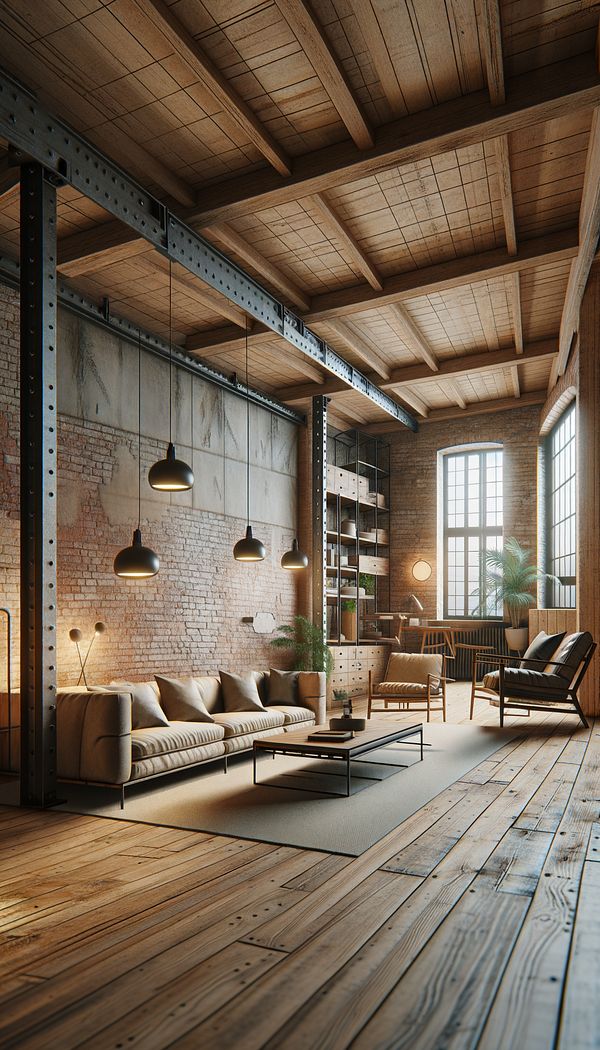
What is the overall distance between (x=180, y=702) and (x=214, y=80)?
15.0 feet

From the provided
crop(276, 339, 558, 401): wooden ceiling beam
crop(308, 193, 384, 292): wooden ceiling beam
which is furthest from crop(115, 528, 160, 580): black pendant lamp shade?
crop(276, 339, 558, 401): wooden ceiling beam

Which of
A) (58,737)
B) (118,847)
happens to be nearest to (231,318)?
(58,737)

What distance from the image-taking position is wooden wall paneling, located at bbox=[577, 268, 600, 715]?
8.42m

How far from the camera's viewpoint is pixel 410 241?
6.91 metres

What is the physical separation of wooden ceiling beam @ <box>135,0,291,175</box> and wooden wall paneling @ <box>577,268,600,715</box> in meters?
4.59

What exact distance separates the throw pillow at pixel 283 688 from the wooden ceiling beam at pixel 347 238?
4.11 meters

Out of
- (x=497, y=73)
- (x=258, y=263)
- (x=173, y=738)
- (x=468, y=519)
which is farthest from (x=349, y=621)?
(x=497, y=73)

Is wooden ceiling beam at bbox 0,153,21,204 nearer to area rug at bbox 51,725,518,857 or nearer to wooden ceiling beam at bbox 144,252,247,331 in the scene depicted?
wooden ceiling beam at bbox 144,252,247,331

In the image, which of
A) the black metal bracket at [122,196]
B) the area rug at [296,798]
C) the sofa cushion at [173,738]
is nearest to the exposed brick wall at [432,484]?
the black metal bracket at [122,196]

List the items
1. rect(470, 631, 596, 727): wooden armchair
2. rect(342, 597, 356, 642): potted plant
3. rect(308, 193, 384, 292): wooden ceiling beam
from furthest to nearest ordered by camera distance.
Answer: rect(342, 597, 356, 642): potted plant
rect(470, 631, 596, 727): wooden armchair
rect(308, 193, 384, 292): wooden ceiling beam

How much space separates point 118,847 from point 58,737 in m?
1.37

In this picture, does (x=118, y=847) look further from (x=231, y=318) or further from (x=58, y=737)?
(x=231, y=318)

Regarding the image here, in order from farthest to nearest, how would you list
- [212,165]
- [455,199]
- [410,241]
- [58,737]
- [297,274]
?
[297,274], [410,241], [455,199], [212,165], [58,737]

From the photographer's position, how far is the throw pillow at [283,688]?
24.8ft
